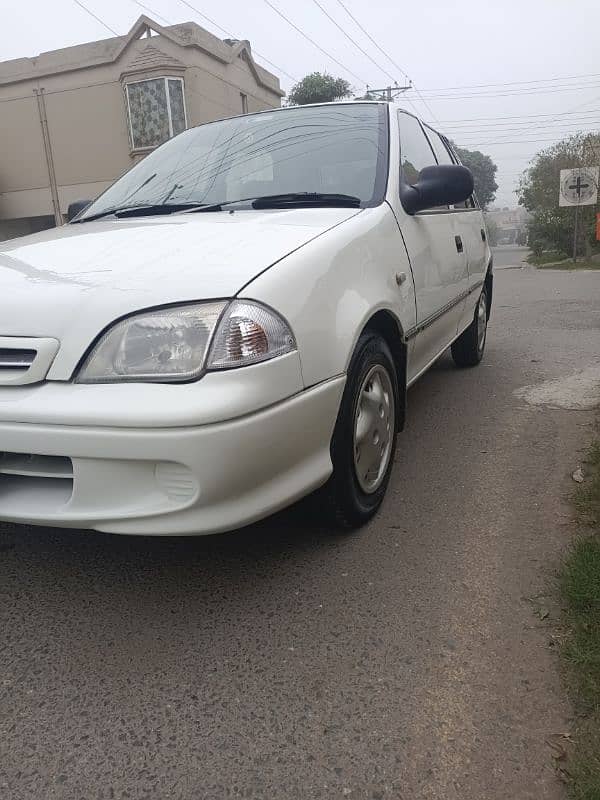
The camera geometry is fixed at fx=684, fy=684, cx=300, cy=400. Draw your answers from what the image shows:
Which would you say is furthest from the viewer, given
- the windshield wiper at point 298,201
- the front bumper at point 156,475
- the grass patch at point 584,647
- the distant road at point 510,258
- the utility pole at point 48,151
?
the distant road at point 510,258

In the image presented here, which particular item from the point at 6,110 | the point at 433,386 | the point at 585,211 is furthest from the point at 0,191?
the point at 433,386

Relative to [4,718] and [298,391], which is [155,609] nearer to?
→ [4,718]

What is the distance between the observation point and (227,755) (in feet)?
5.26

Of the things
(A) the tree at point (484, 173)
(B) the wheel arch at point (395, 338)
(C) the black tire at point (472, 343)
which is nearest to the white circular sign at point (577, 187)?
(C) the black tire at point (472, 343)

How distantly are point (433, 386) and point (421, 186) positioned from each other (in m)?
2.01

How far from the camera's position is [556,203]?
2498 centimetres

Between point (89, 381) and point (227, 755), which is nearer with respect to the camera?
point (227, 755)

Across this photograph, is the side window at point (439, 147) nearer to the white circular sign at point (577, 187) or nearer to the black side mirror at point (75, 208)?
the black side mirror at point (75, 208)

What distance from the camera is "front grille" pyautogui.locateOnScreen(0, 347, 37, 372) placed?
6.30 feet

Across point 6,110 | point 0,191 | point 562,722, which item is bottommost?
point 562,722

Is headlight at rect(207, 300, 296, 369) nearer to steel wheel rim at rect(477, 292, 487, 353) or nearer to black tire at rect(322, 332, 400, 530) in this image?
black tire at rect(322, 332, 400, 530)

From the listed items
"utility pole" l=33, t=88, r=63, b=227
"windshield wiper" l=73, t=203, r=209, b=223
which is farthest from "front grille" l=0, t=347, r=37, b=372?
"utility pole" l=33, t=88, r=63, b=227

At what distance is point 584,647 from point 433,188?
2019mm

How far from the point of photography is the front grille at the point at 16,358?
1920 mm
